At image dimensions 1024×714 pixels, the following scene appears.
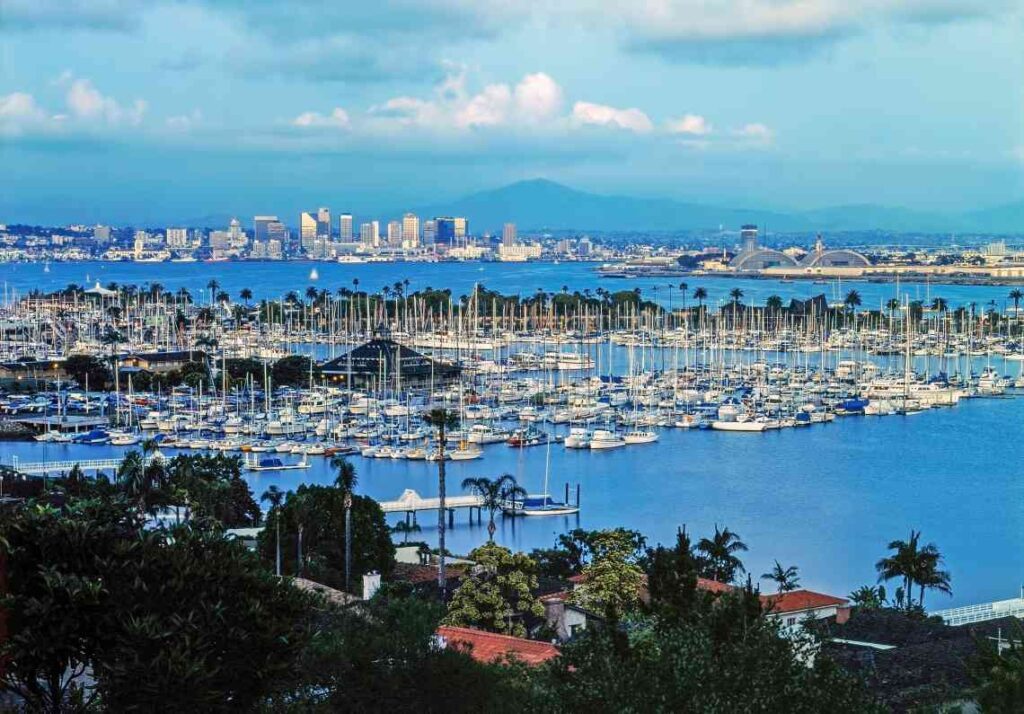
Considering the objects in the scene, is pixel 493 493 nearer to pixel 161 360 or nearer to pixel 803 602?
pixel 803 602

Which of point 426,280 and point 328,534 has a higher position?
point 328,534

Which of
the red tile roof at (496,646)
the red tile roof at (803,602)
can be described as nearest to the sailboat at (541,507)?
the red tile roof at (803,602)

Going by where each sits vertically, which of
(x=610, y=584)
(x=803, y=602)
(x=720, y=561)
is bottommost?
(x=720, y=561)

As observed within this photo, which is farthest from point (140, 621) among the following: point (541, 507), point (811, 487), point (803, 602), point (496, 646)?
point (811, 487)

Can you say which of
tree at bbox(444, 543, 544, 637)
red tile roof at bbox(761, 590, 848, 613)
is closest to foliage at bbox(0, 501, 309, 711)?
tree at bbox(444, 543, 544, 637)

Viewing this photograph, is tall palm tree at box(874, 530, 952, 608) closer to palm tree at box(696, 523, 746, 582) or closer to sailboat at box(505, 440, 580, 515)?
palm tree at box(696, 523, 746, 582)

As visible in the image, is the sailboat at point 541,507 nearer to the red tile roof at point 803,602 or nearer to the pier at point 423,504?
the pier at point 423,504

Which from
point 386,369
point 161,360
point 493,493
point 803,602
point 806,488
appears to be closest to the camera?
point 803,602
